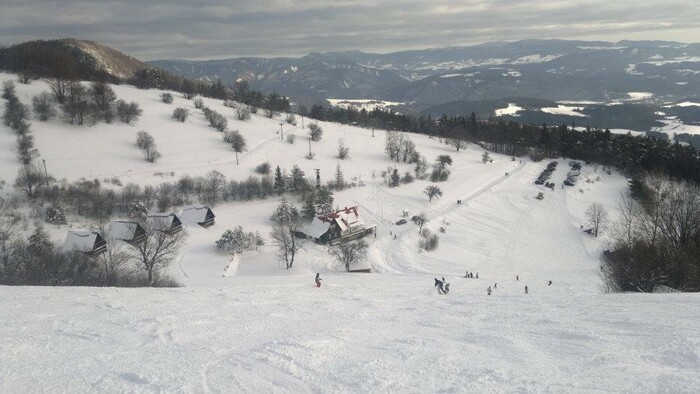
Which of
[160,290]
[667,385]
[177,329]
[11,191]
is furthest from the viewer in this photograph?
[11,191]

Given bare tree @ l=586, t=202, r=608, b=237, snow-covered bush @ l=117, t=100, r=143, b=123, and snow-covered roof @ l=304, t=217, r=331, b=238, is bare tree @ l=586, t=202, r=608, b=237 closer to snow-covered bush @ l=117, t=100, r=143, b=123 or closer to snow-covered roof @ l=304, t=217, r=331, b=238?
snow-covered roof @ l=304, t=217, r=331, b=238

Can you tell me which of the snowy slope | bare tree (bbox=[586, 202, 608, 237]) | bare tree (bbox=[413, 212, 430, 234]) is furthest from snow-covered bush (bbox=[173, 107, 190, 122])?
the snowy slope

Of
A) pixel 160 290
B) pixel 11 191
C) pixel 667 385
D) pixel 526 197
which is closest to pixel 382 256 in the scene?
pixel 160 290

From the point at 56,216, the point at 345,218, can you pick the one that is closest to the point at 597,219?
the point at 345,218

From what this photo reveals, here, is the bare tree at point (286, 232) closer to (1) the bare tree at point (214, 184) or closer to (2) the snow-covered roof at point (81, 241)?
(1) the bare tree at point (214, 184)

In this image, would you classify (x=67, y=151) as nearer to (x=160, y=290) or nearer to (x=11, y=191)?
(x=11, y=191)

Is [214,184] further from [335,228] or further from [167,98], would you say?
[167,98]

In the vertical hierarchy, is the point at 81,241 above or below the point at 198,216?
above
